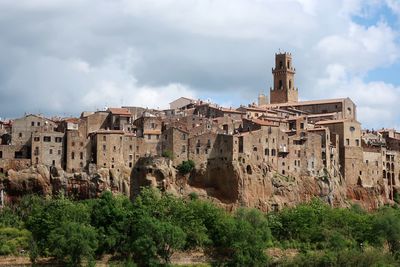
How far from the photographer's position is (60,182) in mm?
88000

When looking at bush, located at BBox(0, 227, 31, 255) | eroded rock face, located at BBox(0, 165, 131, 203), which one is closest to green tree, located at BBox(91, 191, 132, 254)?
eroded rock face, located at BBox(0, 165, 131, 203)

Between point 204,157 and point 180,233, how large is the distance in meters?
15.9

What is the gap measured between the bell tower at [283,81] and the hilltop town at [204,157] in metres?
19.9

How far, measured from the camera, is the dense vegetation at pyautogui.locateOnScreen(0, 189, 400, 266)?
257ft

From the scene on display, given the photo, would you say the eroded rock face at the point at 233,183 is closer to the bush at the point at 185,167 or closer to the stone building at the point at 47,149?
the bush at the point at 185,167

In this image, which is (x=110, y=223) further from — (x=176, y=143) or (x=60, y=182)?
(x=176, y=143)

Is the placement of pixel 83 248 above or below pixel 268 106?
below

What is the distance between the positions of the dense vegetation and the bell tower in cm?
4218

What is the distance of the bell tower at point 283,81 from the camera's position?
132750 millimetres

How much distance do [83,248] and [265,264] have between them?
17496 millimetres

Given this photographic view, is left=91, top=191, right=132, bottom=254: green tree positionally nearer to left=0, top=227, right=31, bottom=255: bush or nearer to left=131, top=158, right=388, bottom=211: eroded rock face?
left=0, top=227, right=31, bottom=255: bush

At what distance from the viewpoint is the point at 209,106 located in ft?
372

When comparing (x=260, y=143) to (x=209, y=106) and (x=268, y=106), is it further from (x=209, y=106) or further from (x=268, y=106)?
(x=268, y=106)

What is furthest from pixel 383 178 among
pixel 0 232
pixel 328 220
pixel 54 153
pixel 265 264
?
pixel 0 232
